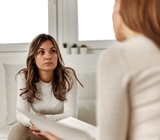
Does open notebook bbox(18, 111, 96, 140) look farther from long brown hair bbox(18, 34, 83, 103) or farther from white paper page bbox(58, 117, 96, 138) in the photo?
long brown hair bbox(18, 34, 83, 103)

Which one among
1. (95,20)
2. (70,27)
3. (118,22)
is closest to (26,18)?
(70,27)

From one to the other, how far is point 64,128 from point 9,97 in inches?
72.8

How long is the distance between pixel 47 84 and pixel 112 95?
158 centimetres

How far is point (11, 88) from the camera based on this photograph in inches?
101

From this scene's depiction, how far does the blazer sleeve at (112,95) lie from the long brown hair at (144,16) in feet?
0.25

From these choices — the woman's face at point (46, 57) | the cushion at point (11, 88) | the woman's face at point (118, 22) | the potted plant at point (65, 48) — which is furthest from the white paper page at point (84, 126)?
the potted plant at point (65, 48)

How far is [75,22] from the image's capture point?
293cm

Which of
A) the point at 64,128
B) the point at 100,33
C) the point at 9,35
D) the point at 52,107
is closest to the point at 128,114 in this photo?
the point at 64,128

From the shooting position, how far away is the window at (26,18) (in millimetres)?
2973

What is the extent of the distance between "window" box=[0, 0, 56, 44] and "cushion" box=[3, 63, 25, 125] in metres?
0.51

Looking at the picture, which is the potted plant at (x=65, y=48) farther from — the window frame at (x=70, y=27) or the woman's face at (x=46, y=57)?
the woman's face at (x=46, y=57)

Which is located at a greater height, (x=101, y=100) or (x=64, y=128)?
(x=101, y=100)

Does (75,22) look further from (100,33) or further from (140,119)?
(140,119)

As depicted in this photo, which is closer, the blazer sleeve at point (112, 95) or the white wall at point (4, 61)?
the blazer sleeve at point (112, 95)
